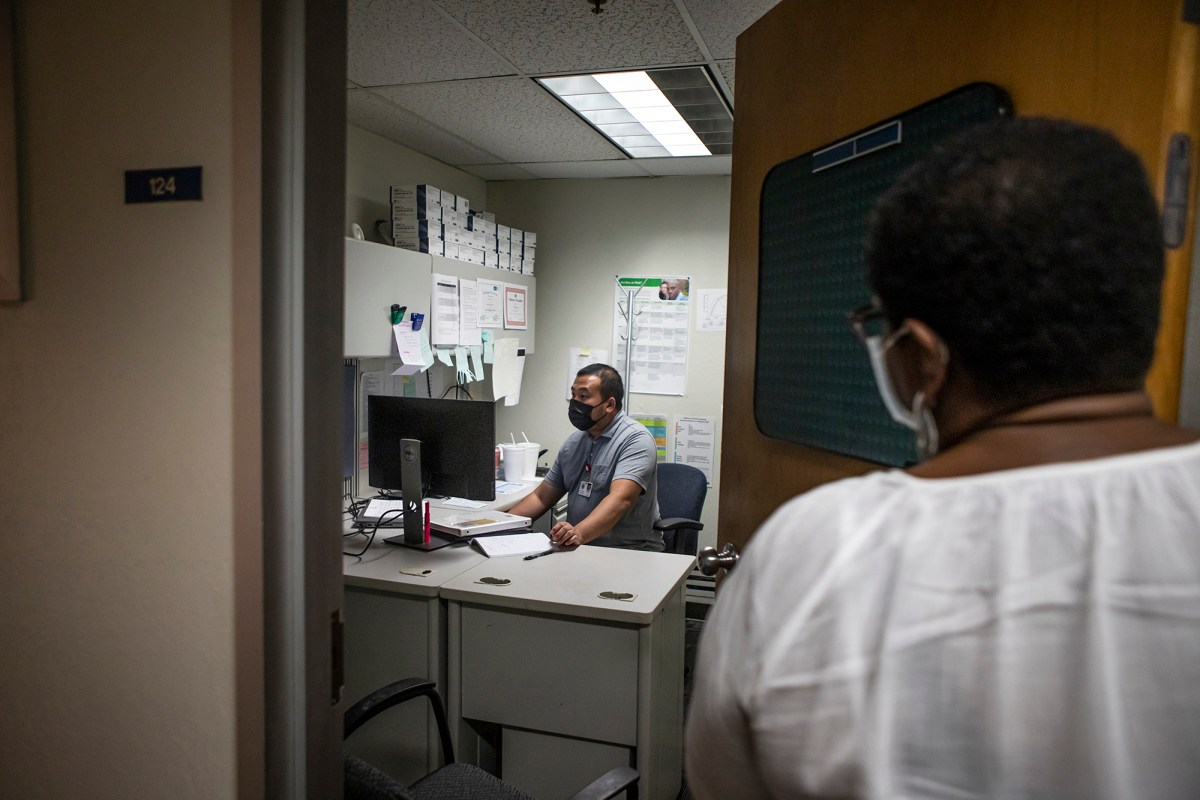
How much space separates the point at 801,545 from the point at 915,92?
30.5 inches

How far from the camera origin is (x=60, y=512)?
1079 millimetres

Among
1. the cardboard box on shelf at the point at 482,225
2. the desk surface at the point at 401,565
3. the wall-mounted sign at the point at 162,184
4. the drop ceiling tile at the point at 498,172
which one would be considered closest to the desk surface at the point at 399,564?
the desk surface at the point at 401,565

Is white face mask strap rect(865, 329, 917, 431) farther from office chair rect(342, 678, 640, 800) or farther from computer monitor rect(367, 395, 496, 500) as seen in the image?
computer monitor rect(367, 395, 496, 500)

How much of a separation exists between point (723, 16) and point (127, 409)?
1.75 metres

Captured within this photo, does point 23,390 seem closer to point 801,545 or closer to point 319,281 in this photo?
point 319,281

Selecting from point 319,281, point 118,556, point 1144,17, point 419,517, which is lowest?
point 419,517

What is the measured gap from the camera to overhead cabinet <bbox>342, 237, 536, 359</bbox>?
2527mm

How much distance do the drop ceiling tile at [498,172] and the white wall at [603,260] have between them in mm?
82

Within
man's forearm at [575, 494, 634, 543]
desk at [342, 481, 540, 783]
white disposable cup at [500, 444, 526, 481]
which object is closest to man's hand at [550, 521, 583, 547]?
man's forearm at [575, 494, 634, 543]

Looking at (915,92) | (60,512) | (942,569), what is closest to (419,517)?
(60,512)

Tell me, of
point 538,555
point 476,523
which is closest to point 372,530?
point 476,523

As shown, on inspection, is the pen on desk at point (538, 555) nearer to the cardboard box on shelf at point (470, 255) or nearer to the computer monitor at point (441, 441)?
the computer monitor at point (441, 441)

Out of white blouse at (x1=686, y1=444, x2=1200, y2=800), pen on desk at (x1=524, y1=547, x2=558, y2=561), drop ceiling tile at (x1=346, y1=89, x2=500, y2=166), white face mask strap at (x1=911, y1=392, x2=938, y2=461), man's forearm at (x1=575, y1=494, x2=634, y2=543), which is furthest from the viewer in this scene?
drop ceiling tile at (x1=346, y1=89, x2=500, y2=166)

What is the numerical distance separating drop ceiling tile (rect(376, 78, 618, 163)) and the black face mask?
1142 millimetres
